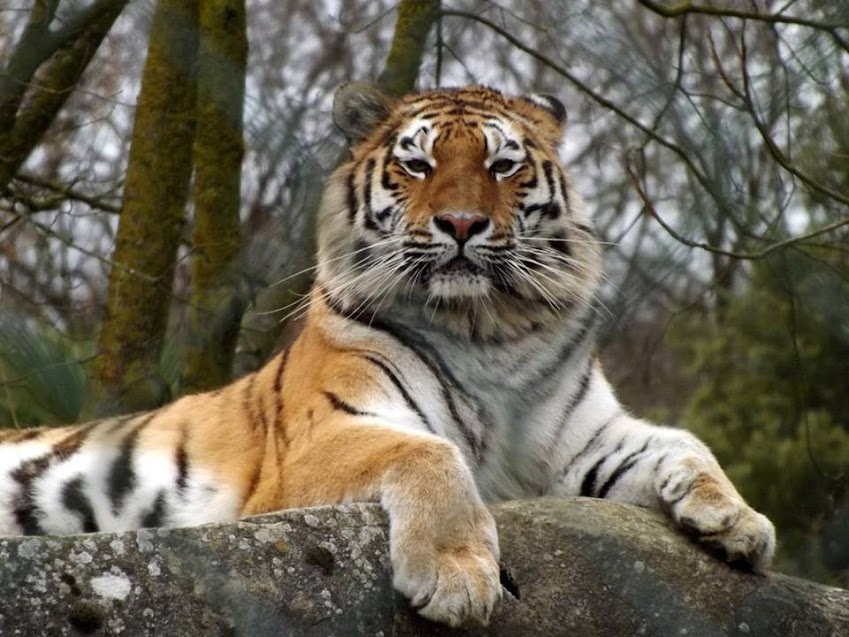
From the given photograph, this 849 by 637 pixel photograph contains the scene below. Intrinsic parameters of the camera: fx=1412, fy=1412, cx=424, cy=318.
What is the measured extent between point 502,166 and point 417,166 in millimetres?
255

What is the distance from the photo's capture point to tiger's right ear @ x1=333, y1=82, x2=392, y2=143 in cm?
439

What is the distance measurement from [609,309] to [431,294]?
563 millimetres

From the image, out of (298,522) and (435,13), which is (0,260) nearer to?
(435,13)

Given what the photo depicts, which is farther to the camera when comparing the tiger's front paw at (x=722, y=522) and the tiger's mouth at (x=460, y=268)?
Answer: the tiger's mouth at (x=460, y=268)

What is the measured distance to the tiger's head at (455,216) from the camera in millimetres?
3967

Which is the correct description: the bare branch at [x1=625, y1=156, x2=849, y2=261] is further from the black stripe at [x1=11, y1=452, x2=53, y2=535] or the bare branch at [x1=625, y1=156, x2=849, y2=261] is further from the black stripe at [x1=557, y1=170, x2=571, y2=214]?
the black stripe at [x1=11, y1=452, x2=53, y2=535]

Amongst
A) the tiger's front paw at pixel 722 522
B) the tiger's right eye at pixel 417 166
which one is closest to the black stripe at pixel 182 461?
the tiger's right eye at pixel 417 166

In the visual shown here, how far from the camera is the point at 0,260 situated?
738 centimetres

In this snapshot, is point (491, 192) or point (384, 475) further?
point (491, 192)

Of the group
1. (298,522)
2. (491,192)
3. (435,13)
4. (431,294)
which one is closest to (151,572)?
(298,522)

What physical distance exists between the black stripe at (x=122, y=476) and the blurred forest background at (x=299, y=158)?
0.37 meters

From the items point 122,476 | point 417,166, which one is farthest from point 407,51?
point 122,476

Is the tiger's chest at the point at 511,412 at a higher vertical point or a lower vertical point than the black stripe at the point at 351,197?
lower

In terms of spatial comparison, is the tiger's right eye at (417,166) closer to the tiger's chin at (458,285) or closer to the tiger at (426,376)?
the tiger at (426,376)
